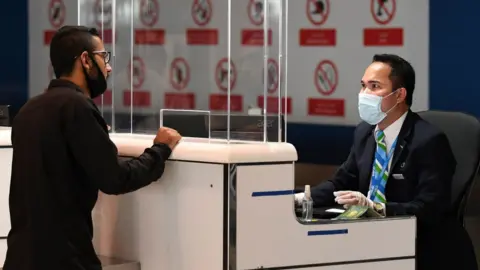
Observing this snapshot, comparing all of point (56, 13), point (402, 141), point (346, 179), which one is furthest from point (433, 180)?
point (56, 13)

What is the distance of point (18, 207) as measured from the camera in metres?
3.14

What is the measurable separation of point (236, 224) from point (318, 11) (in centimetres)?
266

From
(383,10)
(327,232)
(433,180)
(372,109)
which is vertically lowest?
(327,232)

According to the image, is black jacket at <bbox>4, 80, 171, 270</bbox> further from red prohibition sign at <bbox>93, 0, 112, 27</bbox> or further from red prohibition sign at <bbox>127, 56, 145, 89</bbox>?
red prohibition sign at <bbox>93, 0, 112, 27</bbox>

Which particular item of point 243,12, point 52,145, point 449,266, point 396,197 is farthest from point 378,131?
point 52,145

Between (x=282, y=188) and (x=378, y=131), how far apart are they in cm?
87

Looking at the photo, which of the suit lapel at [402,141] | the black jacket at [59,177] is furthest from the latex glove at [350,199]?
the black jacket at [59,177]

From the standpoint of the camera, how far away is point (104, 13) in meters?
3.96

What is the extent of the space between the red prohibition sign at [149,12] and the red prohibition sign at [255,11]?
509 millimetres

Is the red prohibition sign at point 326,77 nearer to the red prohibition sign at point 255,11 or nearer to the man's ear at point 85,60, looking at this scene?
the red prohibition sign at point 255,11

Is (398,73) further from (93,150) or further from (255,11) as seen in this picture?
(93,150)

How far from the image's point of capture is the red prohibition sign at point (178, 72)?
378 cm

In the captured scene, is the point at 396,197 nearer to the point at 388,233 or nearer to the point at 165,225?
the point at 388,233

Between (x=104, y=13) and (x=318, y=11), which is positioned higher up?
(x=318, y=11)
